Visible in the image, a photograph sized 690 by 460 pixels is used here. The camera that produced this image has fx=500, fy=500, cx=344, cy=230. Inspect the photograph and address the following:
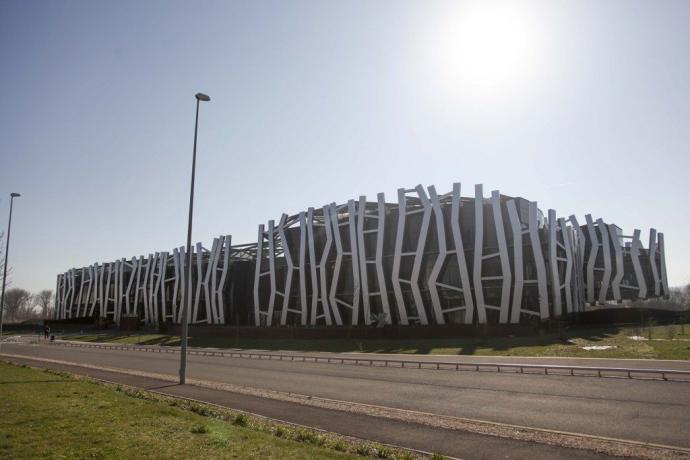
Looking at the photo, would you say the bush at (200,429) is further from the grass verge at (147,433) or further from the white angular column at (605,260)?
the white angular column at (605,260)

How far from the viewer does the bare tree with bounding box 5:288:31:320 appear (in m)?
155

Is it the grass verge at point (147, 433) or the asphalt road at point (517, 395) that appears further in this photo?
the asphalt road at point (517, 395)

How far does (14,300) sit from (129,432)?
602 ft

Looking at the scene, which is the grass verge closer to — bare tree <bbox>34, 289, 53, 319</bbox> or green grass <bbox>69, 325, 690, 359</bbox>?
green grass <bbox>69, 325, 690, 359</bbox>

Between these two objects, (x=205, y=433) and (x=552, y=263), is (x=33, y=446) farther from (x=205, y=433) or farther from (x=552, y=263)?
(x=552, y=263)

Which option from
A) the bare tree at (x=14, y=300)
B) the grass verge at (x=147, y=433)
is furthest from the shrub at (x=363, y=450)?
the bare tree at (x=14, y=300)

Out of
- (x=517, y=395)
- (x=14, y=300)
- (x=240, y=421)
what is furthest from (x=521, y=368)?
(x=14, y=300)

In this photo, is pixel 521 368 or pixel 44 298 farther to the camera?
pixel 44 298

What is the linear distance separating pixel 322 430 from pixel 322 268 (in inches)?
1773

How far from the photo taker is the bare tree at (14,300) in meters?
155

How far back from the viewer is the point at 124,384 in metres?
18.4

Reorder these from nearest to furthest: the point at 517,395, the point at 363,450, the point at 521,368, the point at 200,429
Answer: the point at 363,450
the point at 200,429
the point at 517,395
the point at 521,368

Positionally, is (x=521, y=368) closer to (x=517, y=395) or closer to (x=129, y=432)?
(x=517, y=395)

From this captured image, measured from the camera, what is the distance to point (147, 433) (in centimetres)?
934
